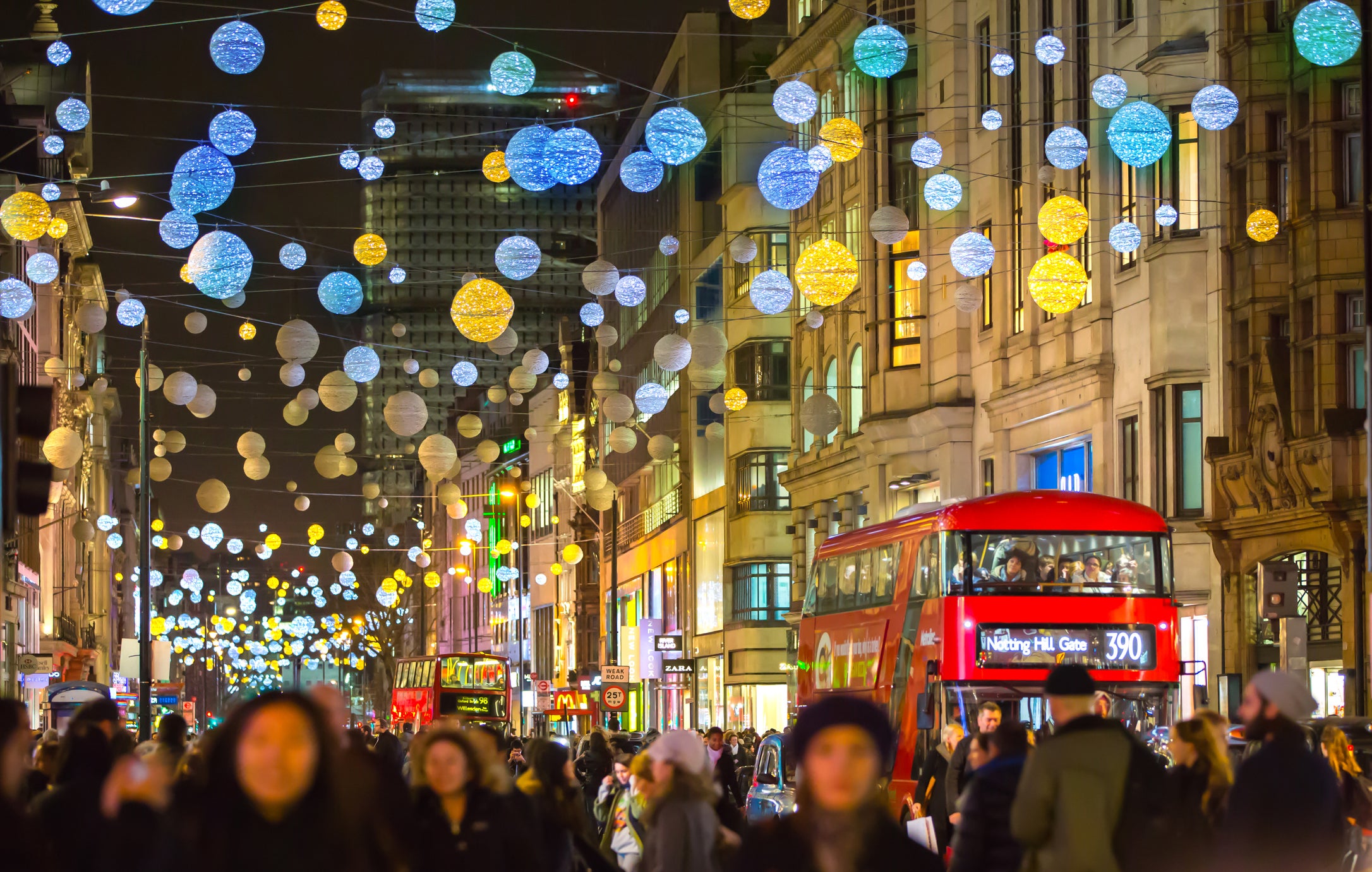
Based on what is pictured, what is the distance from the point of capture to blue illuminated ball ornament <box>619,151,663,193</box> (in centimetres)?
2450

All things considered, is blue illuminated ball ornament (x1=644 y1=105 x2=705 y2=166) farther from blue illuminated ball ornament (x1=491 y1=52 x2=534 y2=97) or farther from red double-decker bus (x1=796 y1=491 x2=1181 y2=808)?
red double-decker bus (x1=796 y1=491 x2=1181 y2=808)

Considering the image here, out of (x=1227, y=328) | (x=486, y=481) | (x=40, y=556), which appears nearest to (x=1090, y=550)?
(x=1227, y=328)

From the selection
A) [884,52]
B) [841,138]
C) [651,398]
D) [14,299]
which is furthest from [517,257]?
[651,398]

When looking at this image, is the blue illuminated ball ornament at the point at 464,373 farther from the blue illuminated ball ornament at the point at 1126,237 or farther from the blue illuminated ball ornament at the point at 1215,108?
the blue illuminated ball ornament at the point at 1215,108

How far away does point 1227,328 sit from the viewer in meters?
32.9

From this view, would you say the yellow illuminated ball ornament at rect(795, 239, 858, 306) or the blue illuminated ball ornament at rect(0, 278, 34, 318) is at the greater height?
the yellow illuminated ball ornament at rect(795, 239, 858, 306)

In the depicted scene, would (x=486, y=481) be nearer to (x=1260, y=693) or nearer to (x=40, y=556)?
(x=40, y=556)

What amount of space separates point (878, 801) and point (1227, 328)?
1119 inches

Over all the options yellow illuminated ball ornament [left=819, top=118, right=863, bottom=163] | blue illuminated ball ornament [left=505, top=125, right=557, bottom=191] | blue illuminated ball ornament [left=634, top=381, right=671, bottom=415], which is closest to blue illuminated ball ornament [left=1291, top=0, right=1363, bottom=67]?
yellow illuminated ball ornament [left=819, top=118, right=863, bottom=163]

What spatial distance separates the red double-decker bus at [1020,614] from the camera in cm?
2194

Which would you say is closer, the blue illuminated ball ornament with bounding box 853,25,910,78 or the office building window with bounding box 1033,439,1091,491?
the blue illuminated ball ornament with bounding box 853,25,910,78

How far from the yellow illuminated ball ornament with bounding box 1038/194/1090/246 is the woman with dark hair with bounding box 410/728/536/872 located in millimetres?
17968

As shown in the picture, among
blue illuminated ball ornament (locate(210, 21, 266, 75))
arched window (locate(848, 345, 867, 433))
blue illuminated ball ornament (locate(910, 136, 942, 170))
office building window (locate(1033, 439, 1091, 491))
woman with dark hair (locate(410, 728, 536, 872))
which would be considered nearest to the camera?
woman with dark hair (locate(410, 728, 536, 872))

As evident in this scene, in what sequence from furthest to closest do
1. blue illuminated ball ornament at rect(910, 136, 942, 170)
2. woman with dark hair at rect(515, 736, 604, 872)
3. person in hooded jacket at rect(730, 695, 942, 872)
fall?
blue illuminated ball ornament at rect(910, 136, 942, 170)
woman with dark hair at rect(515, 736, 604, 872)
person in hooded jacket at rect(730, 695, 942, 872)
